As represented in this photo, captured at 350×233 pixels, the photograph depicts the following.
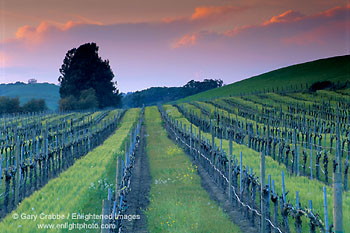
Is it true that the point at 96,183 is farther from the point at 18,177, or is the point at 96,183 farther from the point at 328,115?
the point at 328,115

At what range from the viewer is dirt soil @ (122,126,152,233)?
13820 millimetres

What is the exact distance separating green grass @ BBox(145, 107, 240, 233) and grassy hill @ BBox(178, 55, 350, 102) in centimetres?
7609

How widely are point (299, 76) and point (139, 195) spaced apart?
9780 centimetres

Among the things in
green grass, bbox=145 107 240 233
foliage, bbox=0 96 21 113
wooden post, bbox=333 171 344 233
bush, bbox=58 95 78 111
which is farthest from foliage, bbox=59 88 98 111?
wooden post, bbox=333 171 344 233

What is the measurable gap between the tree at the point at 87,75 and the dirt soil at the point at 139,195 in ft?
248

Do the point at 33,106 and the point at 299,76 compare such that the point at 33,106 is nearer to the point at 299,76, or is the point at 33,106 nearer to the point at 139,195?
the point at 299,76

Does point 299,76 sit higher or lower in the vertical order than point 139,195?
higher

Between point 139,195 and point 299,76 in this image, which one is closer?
point 139,195

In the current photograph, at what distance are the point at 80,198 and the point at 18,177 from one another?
5703mm

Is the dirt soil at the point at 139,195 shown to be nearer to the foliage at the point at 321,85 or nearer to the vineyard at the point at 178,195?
the vineyard at the point at 178,195

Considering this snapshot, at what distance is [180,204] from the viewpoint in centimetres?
1577

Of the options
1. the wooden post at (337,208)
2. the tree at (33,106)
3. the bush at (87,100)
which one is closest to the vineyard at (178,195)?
the wooden post at (337,208)

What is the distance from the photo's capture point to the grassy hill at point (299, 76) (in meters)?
98.6

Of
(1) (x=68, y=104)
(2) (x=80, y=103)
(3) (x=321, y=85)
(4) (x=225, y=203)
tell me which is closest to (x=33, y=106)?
(1) (x=68, y=104)
